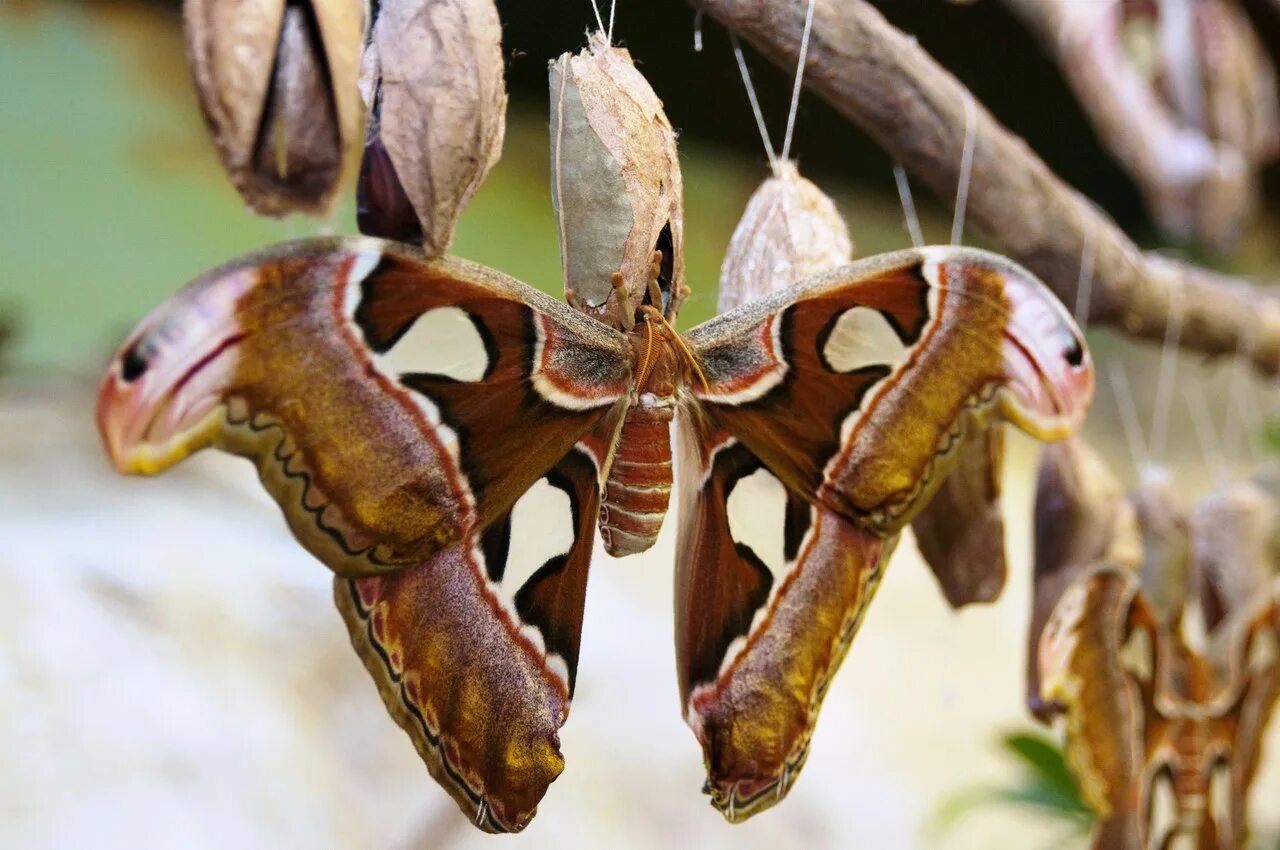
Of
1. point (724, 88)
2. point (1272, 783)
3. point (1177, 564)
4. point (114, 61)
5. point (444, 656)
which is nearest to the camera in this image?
point (444, 656)

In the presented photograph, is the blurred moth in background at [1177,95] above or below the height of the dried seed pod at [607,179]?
below

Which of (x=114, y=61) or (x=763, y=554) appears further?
(x=114, y=61)

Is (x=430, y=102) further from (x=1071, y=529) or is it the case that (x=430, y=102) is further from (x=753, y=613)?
(x=1071, y=529)

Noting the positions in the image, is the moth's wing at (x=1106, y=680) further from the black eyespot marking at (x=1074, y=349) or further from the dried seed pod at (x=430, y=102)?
the dried seed pod at (x=430, y=102)

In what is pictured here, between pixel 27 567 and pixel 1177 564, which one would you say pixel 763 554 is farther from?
pixel 27 567

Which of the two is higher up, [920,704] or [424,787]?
[424,787]

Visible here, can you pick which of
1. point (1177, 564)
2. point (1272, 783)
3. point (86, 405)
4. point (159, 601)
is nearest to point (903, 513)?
point (1177, 564)

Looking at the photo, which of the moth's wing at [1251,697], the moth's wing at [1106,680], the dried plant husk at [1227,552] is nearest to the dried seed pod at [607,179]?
the moth's wing at [1106,680]

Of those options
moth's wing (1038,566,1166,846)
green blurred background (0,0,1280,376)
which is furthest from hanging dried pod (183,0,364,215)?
moth's wing (1038,566,1166,846)

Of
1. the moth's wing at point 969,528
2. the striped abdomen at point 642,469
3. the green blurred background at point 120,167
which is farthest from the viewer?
the green blurred background at point 120,167
